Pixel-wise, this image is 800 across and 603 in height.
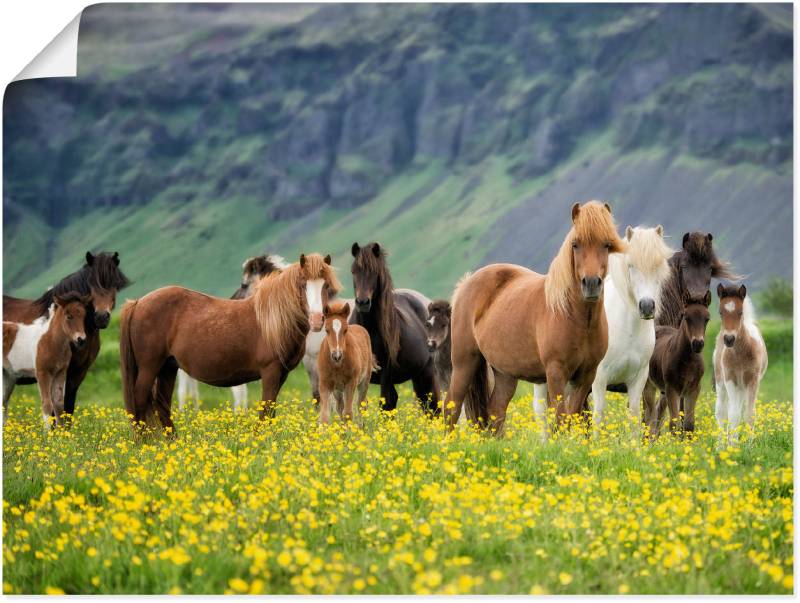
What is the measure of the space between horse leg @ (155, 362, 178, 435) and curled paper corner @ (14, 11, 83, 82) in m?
4.46

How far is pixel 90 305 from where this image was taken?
11.1 m

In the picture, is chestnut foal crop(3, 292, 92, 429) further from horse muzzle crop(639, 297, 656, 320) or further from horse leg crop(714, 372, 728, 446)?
horse leg crop(714, 372, 728, 446)

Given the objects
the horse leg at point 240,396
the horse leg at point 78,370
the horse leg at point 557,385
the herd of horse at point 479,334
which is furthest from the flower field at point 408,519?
the horse leg at point 240,396

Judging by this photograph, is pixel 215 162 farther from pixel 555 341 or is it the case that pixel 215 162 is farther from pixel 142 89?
pixel 555 341

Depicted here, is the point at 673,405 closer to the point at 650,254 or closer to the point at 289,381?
the point at 650,254

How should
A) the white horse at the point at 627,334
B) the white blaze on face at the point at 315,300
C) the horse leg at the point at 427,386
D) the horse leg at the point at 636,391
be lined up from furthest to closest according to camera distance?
the horse leg at the point at 427,386 → the horse leg at the point at 636,391 → the white blaze on face at the point at 315,300 → the white horse at the point at 627,334

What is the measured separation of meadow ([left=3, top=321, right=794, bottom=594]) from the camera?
5742 mm

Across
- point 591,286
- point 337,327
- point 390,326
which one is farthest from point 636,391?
point 337,327

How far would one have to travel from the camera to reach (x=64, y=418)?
1077 cm

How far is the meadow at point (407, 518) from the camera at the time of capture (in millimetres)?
5742

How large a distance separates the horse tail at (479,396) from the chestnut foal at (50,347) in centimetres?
460

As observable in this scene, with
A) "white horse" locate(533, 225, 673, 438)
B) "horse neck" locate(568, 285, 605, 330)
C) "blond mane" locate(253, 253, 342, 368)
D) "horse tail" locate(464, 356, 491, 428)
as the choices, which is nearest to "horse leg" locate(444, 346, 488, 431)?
"horse tail" locate(464, 356, 491, 428)

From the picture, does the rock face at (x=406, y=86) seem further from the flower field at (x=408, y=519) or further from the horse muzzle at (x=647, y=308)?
the flower field at (x=408, y=519)

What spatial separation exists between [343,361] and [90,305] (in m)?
3.20
